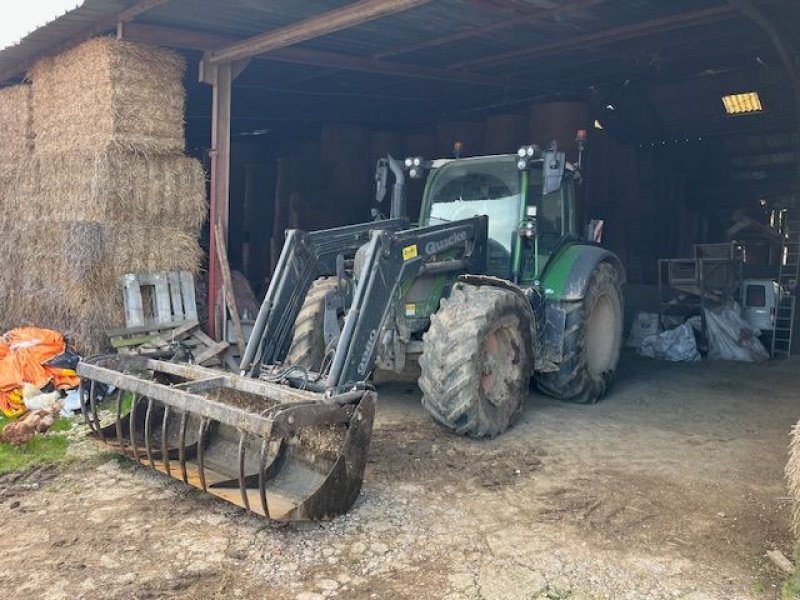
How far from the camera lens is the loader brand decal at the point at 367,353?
16.2ft

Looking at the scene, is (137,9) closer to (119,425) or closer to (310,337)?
(310,337)

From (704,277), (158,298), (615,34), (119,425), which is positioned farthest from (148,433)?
(704,277)

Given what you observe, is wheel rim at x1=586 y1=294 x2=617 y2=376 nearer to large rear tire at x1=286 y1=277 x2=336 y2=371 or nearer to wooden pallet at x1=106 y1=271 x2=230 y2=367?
large rear tire at x1=286 y1=277 x2=336 y2=371

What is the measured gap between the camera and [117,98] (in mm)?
7523

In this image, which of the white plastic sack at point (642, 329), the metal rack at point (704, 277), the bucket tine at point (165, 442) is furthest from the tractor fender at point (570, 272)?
the metal rack at point (704, 277)

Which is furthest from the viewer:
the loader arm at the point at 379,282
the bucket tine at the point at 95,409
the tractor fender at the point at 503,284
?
the tractor fender at the point at 503,284

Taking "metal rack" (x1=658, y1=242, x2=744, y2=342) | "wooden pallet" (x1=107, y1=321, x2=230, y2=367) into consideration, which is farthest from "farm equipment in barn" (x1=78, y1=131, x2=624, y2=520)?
"metal rack" (x1=658, y1=242, x2=744, y2=342)

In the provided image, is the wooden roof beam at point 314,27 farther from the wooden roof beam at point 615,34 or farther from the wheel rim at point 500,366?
the wheel rim at point 500,366

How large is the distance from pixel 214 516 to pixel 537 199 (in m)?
4.02

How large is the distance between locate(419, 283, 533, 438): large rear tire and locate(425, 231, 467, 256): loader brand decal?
0.35 metres

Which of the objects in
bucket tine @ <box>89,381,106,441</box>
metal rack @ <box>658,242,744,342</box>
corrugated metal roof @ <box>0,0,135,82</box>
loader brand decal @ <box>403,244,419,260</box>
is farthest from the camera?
metal rack @ <box>658,242,744,342</box>

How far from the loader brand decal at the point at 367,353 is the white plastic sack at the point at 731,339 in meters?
6.93

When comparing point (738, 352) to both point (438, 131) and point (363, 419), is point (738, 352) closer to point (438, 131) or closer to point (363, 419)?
point (438, 131)

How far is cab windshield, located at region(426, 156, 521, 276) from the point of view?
6.66m
